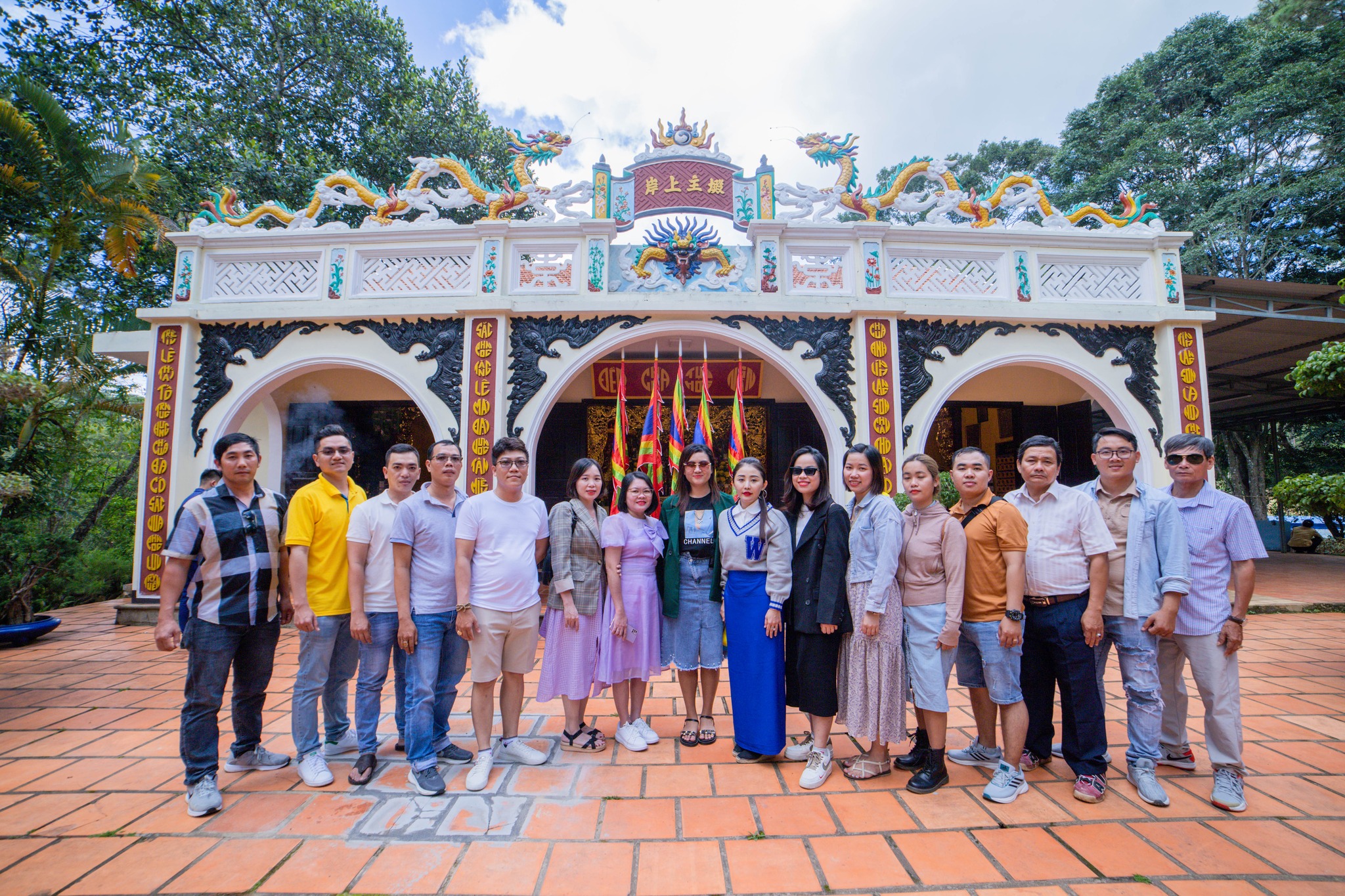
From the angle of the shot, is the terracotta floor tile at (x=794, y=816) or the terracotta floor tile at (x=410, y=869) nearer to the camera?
the terracotta floor tile at (x=410, y=869)

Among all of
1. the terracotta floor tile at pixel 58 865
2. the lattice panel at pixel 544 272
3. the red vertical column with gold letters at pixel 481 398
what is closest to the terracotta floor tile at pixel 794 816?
the terracotta floor tile at pixel 58 865

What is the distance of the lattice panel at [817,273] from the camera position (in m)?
6.30

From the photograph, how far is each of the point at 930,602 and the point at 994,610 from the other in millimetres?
280

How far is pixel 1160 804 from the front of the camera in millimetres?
2406

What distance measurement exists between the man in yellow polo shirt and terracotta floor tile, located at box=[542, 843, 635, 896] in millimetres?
1303

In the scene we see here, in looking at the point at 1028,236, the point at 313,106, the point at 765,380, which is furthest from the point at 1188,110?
the point at 313,106

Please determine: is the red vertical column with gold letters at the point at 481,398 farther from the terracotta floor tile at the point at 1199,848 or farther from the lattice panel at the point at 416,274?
the terracotta floor tile at the point at 1199,848

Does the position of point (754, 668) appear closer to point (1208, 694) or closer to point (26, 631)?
point (1208, 694)

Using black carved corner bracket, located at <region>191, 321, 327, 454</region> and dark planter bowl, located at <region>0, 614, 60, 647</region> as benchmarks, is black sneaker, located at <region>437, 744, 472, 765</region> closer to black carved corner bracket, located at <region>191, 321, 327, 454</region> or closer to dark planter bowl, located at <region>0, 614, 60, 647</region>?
black carved corner bracket, located at <region>191, 321, 327, 454</region>

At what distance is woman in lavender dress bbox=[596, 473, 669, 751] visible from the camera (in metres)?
3.00

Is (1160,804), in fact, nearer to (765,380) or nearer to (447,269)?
(765,380)

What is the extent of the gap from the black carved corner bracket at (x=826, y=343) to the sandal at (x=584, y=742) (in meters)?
4.10

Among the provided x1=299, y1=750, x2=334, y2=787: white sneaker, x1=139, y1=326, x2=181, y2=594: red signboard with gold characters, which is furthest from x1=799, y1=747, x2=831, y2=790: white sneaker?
x1=139, y1=326, x2=181, y2=594: red signboard with gold characters

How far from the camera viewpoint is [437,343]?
20.4 feet
